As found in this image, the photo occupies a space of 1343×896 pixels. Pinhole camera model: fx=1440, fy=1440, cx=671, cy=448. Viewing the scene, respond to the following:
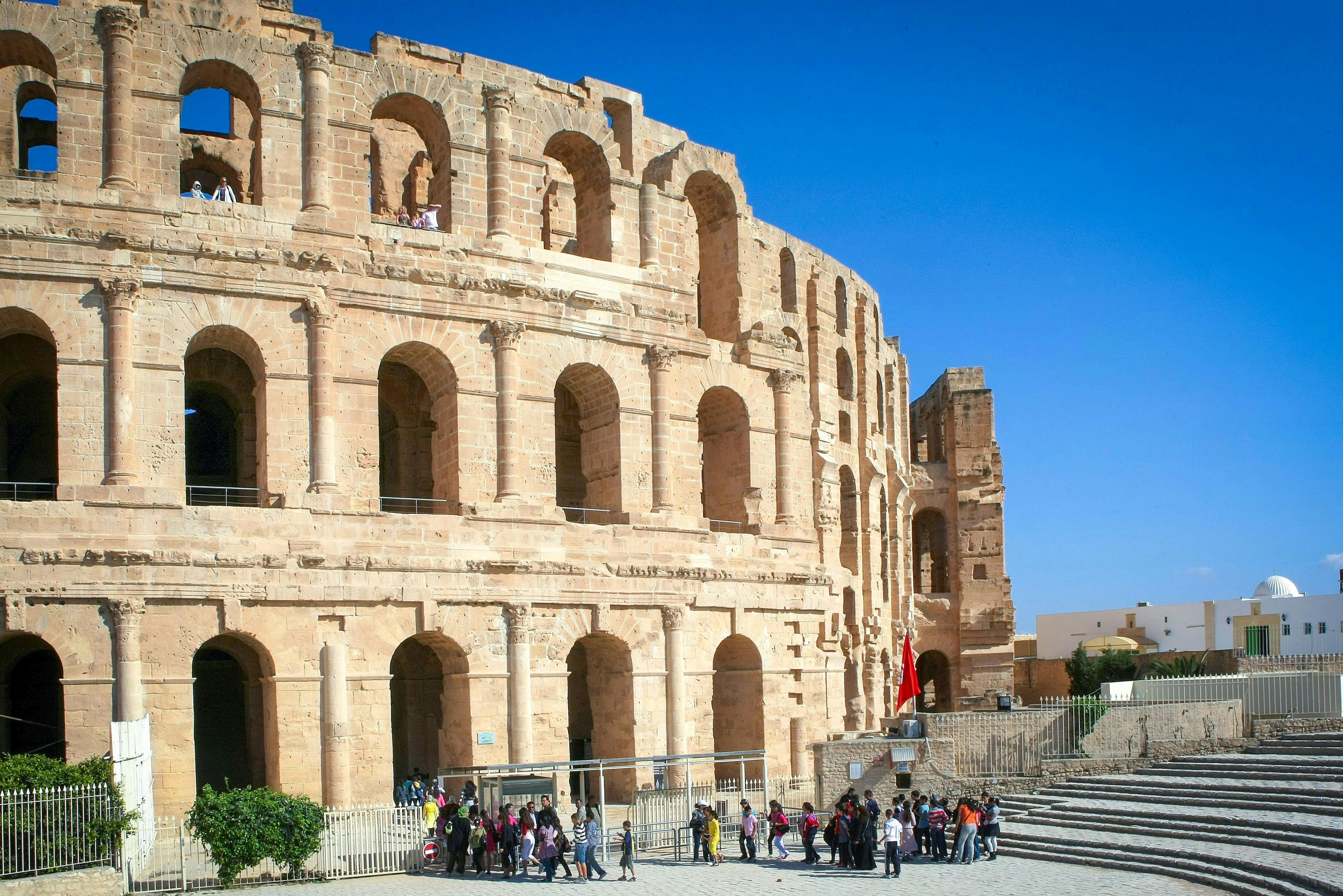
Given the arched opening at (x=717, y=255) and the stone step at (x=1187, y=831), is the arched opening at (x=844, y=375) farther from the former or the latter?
the stone step at (x=1187, y=831)

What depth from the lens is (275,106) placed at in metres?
26.9

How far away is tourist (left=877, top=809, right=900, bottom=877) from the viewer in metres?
22.6

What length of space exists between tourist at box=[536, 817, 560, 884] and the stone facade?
4.54 metres

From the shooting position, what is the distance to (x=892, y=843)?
74.1 feet

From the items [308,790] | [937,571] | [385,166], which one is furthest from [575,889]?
[937,571]

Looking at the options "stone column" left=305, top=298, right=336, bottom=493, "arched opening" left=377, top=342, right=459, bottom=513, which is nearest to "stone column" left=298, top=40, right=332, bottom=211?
"stone column" left=305, top=298, right=336, bottom=493

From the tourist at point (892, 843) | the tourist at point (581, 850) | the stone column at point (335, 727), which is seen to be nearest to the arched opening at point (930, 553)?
the tourist at point (892, 843)

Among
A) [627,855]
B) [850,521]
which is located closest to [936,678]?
[850,521]

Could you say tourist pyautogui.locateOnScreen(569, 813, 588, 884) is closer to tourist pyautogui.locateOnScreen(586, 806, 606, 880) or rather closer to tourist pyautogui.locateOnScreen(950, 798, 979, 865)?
tourist pyautogui.locateOnScreen(586, 806, 606, 880)

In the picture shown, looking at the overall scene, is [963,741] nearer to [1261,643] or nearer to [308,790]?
[308,790]

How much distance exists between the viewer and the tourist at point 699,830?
77.5 feet

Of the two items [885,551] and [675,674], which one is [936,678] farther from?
→ [675,674]

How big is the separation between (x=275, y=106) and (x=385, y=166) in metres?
5.67

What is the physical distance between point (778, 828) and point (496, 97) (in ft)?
50.4
